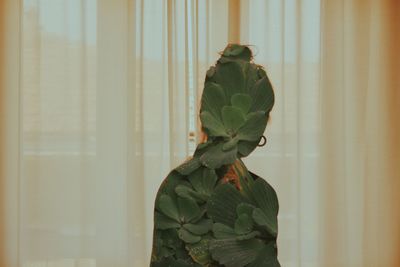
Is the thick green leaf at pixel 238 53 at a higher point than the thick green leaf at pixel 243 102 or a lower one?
higher

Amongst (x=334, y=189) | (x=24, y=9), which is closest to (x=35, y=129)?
(x=24, y=9)

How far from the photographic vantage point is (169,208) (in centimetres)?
64

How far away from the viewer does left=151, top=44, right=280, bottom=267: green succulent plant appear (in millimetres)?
626

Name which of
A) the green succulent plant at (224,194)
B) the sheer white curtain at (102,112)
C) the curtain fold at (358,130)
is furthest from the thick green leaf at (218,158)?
the curtain fold at (358,130)

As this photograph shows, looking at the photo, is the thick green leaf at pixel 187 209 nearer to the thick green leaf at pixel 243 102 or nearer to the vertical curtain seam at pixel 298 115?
the thick green leaf at pixel 243 102

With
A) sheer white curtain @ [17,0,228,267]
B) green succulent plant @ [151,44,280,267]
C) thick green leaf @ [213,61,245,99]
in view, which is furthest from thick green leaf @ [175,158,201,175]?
sheer white curtain @ [17,0,228,267]

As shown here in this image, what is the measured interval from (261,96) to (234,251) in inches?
8.3

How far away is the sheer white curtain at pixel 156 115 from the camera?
2.25 metres

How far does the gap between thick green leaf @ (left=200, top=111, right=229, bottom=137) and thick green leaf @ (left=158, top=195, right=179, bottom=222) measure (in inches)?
4.2

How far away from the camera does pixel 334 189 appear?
7.52ft

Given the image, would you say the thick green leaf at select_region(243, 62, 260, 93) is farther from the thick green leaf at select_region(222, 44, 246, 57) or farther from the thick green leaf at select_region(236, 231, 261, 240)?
the thick green leaf at select_region(236, 231, 261, 240)

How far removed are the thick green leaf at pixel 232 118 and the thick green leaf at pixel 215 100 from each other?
0.04ft

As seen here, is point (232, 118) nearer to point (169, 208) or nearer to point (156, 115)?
point (169, 208)

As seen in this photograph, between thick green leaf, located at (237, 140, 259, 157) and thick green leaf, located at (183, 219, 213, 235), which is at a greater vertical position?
thick green leaf, located at (237, 140, 259, 157)
